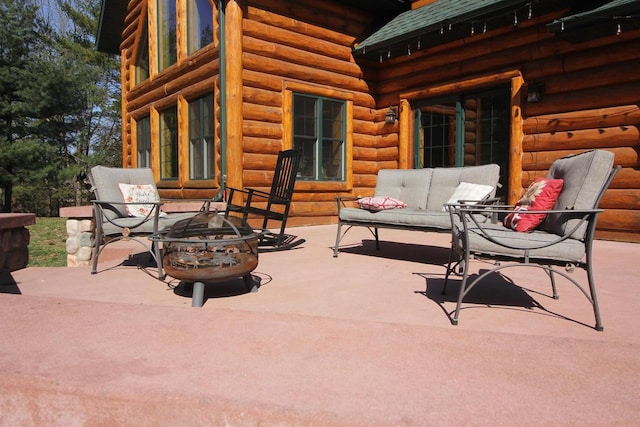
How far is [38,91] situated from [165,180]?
22.1ft

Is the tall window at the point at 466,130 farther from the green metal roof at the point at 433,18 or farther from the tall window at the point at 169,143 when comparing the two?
the tall window at the point at 169,143

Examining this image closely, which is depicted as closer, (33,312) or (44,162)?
(33,312)

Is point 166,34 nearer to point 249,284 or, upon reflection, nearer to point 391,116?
point 391,116

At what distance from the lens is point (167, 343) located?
1.80 meters

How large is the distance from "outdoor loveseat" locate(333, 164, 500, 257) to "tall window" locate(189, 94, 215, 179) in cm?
346

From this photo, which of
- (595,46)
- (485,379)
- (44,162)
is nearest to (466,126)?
(595,46)

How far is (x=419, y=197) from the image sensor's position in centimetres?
450

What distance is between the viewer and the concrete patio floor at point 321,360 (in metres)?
1.32

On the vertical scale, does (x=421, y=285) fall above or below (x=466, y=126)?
below

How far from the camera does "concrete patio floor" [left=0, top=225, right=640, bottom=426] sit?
1.32 meters

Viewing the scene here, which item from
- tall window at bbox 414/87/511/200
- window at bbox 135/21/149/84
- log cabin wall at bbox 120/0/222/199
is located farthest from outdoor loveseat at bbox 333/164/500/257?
window at bbox 135/21/149/84

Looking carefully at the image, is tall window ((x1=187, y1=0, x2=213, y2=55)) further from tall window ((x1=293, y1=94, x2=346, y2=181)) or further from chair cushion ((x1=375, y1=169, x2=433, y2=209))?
chair cushion ((x1=375, y1=169, x2=433, y2=209))

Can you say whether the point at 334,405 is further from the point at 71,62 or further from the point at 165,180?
the point at 71,62

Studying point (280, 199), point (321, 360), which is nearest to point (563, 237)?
point (321, 360)
